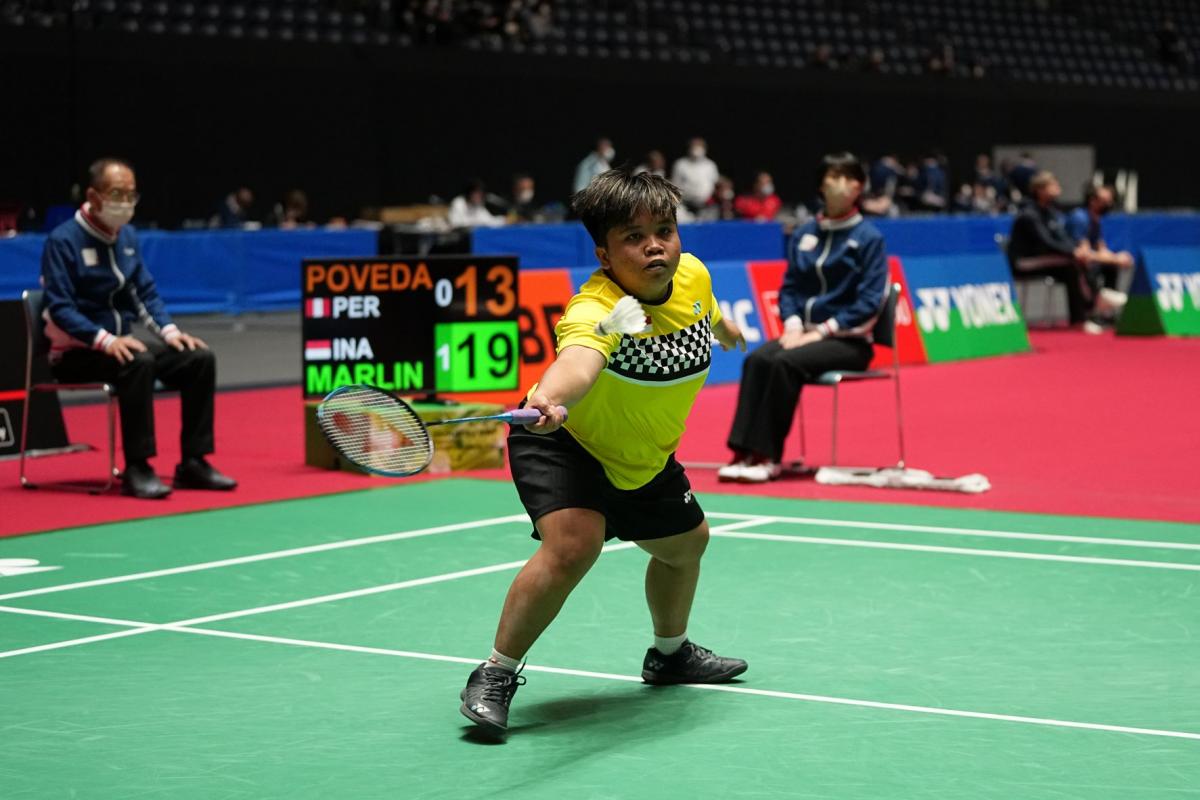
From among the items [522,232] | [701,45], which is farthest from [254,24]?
[701,45]

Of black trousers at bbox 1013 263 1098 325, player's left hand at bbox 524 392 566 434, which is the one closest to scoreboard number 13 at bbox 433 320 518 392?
player's left hand at bbox 524 392 566 434

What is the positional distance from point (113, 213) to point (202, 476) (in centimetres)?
148

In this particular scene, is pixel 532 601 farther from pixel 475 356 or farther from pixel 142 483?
pixel 475 356

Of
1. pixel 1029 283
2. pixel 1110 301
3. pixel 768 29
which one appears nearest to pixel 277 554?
pixel 1110 301

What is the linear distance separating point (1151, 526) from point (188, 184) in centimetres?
1981

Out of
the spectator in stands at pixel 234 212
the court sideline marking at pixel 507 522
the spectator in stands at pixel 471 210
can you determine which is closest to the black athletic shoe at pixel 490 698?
the court sideline marking at pixel 507 522

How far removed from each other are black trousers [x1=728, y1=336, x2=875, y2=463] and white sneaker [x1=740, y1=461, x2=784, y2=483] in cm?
6

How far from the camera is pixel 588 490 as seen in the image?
17.2 feet

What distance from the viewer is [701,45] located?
3328 centimetres

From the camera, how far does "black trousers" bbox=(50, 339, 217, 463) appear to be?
9.64 m

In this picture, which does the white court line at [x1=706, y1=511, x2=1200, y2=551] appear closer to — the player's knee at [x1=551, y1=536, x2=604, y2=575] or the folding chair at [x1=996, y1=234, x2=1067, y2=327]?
the player's knee at [x1=551, y1=536, x2=604, y2=575]

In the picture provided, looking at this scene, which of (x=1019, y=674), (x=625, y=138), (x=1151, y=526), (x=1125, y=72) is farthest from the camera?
(x=1125, y=72)

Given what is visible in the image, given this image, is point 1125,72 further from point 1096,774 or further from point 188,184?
point 1096,774

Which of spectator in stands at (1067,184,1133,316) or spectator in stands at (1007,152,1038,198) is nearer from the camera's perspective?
spectator in stands at (1067,184,1133,316)
